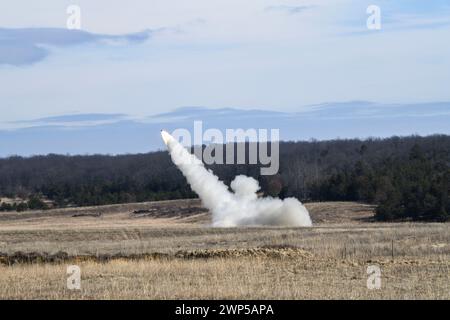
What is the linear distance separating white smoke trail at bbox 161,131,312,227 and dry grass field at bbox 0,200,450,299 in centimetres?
642

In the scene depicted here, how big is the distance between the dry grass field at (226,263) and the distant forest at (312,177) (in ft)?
65.8

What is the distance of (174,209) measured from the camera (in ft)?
258

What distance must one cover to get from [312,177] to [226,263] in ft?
209

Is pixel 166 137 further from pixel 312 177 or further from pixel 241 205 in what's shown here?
pixel 312 177

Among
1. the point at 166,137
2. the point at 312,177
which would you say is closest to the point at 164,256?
the point at 166,137

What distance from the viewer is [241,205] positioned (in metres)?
59.0

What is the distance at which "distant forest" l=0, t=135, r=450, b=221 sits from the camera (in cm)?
6544

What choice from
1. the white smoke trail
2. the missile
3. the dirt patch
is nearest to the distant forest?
the white smoke trail

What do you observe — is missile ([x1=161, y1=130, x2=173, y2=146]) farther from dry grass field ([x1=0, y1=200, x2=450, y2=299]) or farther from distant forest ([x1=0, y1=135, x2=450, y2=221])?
distant forest ([x1=0, y1=135, x2=450, y2=221])

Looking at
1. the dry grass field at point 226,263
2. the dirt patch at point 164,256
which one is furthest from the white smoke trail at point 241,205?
the dirt patch at point 164,256

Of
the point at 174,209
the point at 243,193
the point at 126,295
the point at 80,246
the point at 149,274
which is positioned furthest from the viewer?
the point at 174,209

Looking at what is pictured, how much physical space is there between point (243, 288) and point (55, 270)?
7742 millimetres
